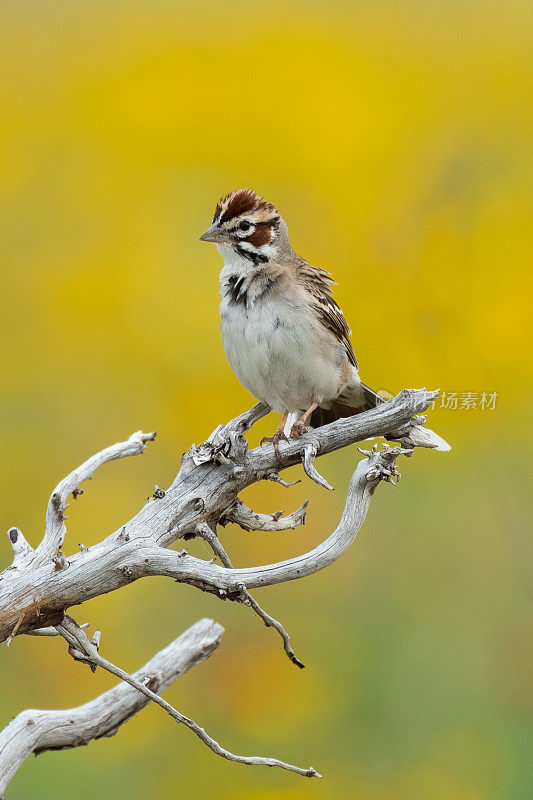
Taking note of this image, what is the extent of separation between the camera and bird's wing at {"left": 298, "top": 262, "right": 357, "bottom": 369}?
438 cm

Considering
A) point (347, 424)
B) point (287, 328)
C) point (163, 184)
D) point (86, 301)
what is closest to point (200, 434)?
point (86, 301)

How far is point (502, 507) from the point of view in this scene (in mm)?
6484

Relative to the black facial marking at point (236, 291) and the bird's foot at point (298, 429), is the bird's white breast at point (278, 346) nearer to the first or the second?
the black facial marking at point (236, 291)

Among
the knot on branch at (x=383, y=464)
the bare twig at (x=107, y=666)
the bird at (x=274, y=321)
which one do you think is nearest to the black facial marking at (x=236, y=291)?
the bird at (x=274, y=321)

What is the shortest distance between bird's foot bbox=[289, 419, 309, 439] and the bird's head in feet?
2.29

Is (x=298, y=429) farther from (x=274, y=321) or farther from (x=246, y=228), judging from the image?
(x=246, y=228)

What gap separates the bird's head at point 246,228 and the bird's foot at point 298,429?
2.29 feet

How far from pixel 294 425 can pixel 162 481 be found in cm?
242

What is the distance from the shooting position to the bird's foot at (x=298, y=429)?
12.9ft

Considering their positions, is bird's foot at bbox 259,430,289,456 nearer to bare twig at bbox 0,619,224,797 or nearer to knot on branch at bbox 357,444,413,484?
knot on branch at bbox 357,444,413,484

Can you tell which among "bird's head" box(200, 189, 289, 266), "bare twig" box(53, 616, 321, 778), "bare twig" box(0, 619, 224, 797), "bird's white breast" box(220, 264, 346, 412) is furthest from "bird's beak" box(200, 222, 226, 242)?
"bare twig" box(53, 616, 321, 778)

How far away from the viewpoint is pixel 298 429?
401cm

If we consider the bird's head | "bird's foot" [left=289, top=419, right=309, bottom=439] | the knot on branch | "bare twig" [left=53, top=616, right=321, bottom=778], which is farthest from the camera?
the bird's head

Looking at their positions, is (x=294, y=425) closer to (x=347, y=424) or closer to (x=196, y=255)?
(x=347, y=424)
